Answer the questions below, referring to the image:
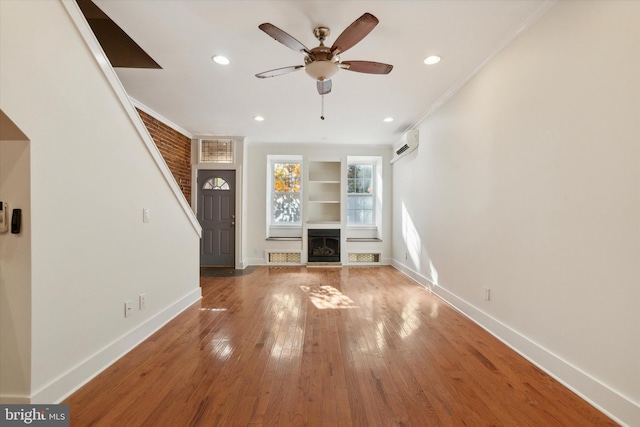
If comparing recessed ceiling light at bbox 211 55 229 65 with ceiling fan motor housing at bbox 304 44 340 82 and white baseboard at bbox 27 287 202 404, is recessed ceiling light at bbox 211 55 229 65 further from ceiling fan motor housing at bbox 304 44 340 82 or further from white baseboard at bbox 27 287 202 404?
white baseboard at bbox 27 287 202 404

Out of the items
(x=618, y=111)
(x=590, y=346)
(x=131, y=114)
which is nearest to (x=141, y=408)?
(x=131, y=114)

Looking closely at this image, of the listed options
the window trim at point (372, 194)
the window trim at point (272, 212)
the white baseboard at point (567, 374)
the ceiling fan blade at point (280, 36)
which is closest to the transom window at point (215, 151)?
the window trim at point (272, 212)

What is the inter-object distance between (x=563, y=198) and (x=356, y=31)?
1.83m

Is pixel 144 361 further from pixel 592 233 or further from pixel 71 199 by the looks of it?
pixel 592 233

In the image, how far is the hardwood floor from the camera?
1489 millimetres

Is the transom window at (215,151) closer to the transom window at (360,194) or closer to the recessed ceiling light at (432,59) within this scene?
the transom window at (360,194)

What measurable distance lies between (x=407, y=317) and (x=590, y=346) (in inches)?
60.2

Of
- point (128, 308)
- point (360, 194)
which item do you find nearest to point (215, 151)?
point (360, 194)

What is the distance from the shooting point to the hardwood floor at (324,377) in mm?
1489

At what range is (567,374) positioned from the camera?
5.77 ft

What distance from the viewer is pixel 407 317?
9.70 ft

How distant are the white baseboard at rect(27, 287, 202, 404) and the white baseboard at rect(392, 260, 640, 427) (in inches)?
124

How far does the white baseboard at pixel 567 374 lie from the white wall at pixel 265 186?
3.36 m

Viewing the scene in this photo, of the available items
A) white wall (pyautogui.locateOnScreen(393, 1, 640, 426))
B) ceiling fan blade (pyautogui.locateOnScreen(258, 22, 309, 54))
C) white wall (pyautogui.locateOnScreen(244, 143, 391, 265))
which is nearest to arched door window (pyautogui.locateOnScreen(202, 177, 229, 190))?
white wall (pyautogui.locateOnScreen(244, 143, 391, 265))
